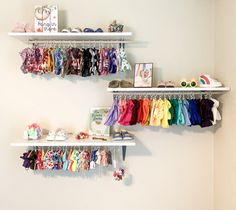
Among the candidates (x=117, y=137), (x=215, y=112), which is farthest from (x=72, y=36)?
(x=215, y=112)

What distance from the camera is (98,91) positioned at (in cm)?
239

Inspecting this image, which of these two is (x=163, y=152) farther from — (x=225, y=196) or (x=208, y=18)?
(x=208, y=18)

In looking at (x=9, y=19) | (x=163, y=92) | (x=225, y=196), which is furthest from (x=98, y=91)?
(x=225, y=196)

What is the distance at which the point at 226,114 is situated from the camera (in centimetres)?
215

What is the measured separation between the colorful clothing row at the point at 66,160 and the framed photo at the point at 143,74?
23.2 inches

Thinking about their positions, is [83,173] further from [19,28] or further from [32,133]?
[19,28]

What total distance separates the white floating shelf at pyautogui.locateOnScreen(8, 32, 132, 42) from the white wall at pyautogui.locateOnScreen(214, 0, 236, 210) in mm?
688

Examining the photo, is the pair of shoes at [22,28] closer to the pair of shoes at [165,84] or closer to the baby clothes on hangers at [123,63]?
the baby clothes on hangers at [123,63]

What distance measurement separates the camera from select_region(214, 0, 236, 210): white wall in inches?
79.5

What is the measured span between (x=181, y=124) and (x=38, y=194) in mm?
1272

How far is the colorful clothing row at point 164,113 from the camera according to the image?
218 cm

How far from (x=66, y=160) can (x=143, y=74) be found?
0.87 meters

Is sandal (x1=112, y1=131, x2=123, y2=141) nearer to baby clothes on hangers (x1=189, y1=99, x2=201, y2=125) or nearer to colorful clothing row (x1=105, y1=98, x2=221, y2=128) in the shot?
colorful clothing row (x1=105, y1=98, x2=221, y2=128)

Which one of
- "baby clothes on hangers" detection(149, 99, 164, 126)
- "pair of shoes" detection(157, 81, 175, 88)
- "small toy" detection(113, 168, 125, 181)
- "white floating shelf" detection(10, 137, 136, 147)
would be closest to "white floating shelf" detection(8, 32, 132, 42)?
"pair of shoes" detection(157, 81, 175, 88)
